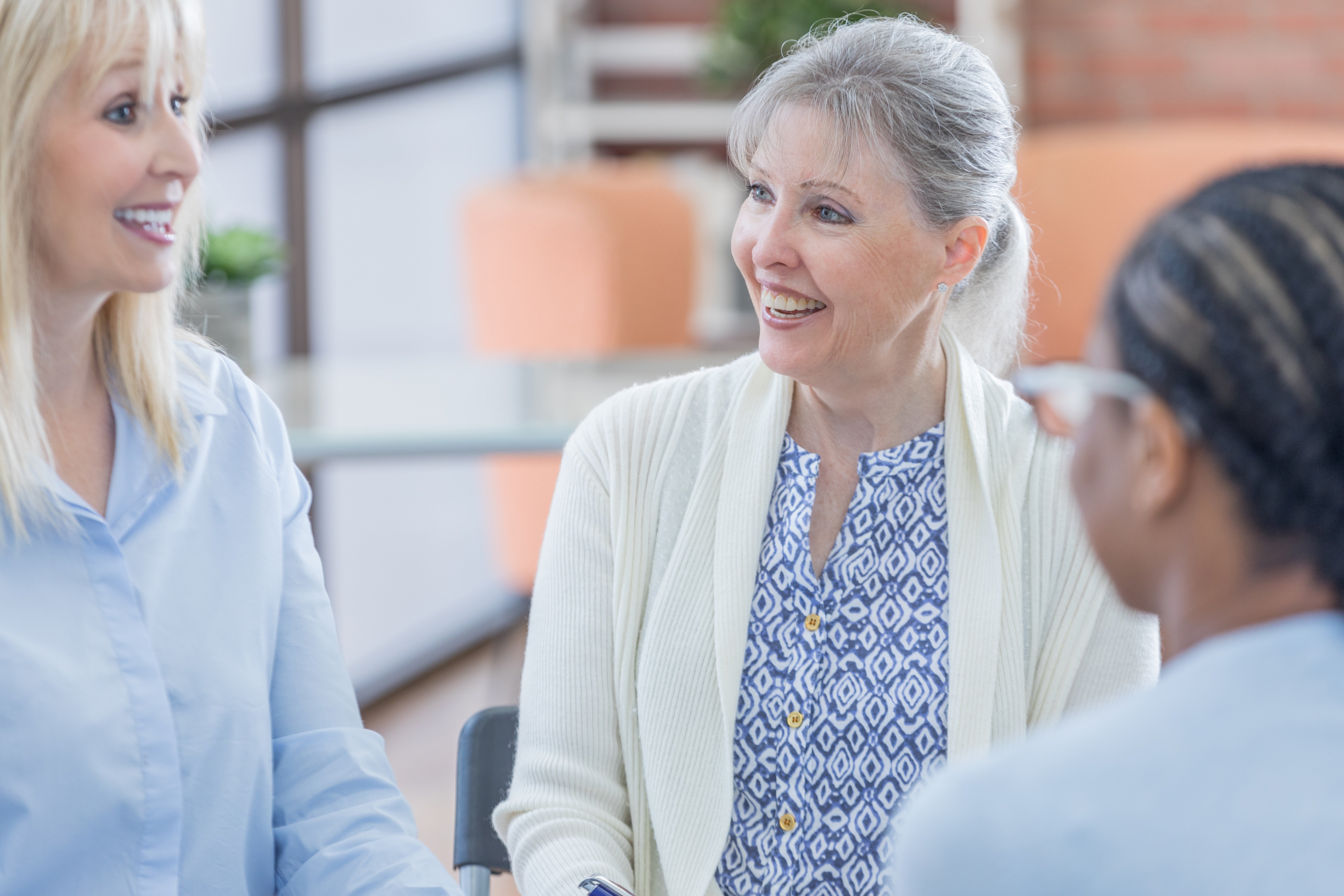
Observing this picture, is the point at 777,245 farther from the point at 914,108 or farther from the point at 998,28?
the point at 998,28

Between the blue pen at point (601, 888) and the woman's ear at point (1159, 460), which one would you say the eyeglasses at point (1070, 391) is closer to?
the woman's ear at point (1159, 460)

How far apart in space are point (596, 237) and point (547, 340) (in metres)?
0.30

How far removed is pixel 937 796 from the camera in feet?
2.31

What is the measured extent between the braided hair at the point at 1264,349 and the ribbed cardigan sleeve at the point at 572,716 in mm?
839

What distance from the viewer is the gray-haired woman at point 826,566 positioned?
141 centimetres

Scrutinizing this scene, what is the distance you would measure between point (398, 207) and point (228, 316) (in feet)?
5.83

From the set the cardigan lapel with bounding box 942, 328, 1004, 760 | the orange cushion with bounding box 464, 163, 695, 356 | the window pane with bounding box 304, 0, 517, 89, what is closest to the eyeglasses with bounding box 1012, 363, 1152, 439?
the cardigan lapel with bounding box 942, 328, 1004, 760

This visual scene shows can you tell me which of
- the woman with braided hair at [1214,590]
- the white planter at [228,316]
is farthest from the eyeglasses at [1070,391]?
the white planter at [228,316]

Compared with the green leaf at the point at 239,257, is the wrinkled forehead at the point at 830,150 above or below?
above

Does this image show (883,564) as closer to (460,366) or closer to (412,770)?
(460,366)

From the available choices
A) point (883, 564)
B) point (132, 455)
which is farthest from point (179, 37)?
point (883, 564)

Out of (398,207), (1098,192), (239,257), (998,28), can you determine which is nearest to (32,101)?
(239,257)

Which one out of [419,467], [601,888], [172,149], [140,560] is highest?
[172,149]

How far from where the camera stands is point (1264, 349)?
0.67m
